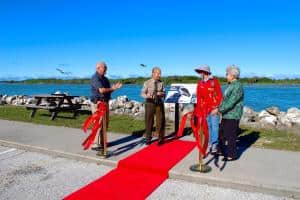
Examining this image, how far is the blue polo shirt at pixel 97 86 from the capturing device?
7074mm

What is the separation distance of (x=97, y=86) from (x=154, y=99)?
142 cm

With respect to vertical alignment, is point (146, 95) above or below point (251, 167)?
above

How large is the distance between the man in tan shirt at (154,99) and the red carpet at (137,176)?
1.57ft

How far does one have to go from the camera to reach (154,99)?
784 cm

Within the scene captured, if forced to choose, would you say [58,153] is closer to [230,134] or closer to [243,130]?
[230,134]

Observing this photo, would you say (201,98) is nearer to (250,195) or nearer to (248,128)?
(250,195)

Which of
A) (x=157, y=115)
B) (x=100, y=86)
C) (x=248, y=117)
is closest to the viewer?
(x=100, y=86)

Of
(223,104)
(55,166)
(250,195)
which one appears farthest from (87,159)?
(250,195)

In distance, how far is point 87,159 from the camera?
22.8 feet

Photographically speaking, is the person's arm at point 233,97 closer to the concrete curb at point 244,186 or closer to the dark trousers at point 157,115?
the concrete curb at point 244,186

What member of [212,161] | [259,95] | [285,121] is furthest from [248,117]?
[259,95]

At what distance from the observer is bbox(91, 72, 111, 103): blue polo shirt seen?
7074mm

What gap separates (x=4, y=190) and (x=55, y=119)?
729cm

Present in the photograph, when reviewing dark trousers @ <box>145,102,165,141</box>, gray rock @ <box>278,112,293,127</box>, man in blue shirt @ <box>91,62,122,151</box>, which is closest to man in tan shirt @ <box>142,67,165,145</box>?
dark trousers @ <box>145,102,165,141</box>
